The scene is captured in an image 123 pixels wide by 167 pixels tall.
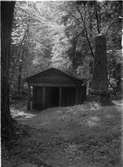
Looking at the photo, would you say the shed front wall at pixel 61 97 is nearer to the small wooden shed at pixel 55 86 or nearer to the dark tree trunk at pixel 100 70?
the small wooden shed at pixel 55 86

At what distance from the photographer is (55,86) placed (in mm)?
18469

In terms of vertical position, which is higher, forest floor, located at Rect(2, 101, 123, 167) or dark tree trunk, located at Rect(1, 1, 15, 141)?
dark tree trunk, located at Rect(1, 1, 15, 141)

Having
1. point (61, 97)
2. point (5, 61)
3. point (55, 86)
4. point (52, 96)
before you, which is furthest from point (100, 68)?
point (52, 96)

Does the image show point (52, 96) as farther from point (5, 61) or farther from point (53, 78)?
point (5, 61)

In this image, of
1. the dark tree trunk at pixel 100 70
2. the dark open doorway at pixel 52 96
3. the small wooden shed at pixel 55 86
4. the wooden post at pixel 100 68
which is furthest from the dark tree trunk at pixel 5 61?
the dark open doorway at pixel 52 96

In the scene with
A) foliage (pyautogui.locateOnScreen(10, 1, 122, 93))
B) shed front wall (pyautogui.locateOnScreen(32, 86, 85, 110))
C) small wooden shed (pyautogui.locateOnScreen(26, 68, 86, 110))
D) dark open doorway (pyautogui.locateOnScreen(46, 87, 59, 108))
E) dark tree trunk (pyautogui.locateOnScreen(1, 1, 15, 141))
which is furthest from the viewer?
dark open doorway (pyautogui.locateOnScreen(46, 87, 59, 108))

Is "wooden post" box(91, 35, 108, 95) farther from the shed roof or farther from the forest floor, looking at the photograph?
the forest floor

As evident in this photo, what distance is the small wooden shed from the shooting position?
18.4 metres

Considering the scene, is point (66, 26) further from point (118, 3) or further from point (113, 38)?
point (118, 3)

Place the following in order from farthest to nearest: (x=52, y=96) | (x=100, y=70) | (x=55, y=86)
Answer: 1. (x=52, y=96)
2. (x=55, y=86)
3. (x=100, y=70)

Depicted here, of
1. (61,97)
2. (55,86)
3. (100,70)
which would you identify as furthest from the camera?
(61,97)

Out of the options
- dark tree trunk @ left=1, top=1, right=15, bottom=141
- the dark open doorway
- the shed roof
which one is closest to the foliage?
the dark open doorway

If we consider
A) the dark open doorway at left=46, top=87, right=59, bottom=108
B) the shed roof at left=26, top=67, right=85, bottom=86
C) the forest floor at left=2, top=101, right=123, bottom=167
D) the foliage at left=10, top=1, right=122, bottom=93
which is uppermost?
the foliage at left=10, top=1, right=122, bottom=93

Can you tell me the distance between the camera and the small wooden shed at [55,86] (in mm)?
18438
